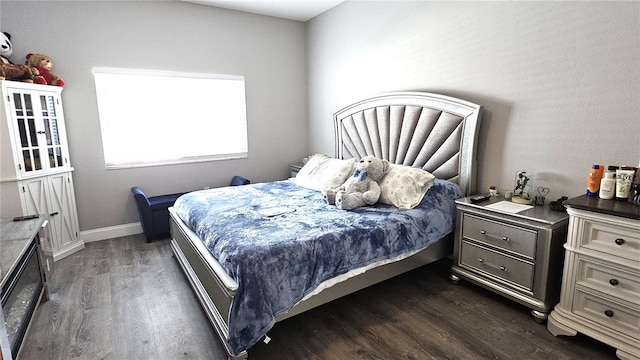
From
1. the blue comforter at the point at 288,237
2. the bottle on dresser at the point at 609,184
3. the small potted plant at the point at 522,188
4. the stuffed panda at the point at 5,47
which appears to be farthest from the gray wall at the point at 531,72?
the stuffed panda at the point at 5,47

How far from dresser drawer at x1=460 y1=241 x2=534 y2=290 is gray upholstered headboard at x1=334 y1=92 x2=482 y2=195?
21.9 inches

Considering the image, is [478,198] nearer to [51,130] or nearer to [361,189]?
[361,189]

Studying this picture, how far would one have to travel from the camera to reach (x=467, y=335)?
6.79 feet

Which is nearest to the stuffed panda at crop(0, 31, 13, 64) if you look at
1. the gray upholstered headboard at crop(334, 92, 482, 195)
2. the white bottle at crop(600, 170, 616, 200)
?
the gray upholstered headboard at crop(334, 92, 482, 195)

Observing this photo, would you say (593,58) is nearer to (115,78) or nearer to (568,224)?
(568,224)

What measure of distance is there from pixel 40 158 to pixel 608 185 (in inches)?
178

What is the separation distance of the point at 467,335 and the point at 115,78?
13.8 ft

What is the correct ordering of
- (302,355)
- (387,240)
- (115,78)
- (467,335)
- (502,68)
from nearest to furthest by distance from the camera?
(302,355) < (467,335) < (387,240) < (502,68) < (115,78)

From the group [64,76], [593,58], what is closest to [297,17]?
[64,76]

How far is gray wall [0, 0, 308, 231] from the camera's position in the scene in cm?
342

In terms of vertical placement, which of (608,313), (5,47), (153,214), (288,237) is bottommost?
(608,313)

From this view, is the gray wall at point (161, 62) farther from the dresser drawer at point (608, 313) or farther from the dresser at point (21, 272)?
the dresser drawer at point (608, 313)

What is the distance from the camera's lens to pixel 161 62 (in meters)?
3.94

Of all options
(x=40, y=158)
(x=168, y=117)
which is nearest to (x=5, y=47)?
(x=40, y=158)
